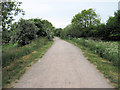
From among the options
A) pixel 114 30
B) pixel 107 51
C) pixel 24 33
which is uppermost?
pixel 114 30

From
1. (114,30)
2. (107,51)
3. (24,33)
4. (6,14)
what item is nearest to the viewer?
(6,14)

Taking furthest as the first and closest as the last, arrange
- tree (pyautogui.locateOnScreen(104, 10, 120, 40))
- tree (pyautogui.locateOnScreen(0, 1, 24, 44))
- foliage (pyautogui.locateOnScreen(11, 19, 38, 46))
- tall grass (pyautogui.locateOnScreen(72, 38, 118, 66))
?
tree (pyautogui.locateOnScreen(104, 10, 120, 40)) < foliage (pyautogui.locateOnScreen(11, 19, 38, 46)) < tall grass (pyautogui.locateOnScreen(72, 38, 118, 66)) < tree (pyautogui.locateOnScreen(0, 1, 24, 44))

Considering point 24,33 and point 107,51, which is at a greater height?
point 24,33

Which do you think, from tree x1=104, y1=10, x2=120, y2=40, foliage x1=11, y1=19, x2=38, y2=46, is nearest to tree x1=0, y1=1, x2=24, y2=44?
foliage x1=11, y1=19, x2=38, y2=46

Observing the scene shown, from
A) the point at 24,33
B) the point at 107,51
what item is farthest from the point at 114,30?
the point at 24,33

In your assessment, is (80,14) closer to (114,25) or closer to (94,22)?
(94,22)

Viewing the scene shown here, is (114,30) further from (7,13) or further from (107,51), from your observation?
(7,13)

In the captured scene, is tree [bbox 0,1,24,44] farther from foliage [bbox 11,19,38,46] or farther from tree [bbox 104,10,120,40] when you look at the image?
tree [bbox 104,10,120,40]

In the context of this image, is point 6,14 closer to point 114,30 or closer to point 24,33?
point 24,33

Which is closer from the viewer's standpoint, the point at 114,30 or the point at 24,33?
the point at 24,33

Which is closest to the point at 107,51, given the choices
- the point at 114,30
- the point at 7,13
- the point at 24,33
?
the point at 7,13

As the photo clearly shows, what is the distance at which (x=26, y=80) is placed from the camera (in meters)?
4.81

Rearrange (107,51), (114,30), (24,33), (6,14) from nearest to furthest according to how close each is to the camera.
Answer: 1. (6,14)
2. (107,51)
3. (24,33)
4. (114,30)

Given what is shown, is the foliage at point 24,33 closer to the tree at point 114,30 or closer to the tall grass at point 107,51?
the tall grass at point 107,51
